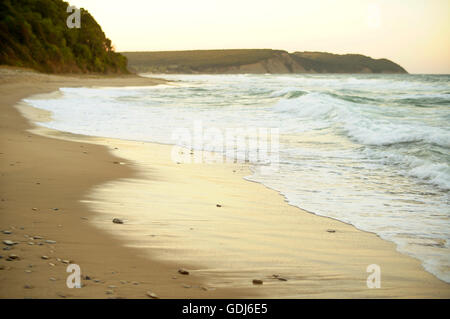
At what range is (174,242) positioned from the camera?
3965 mm

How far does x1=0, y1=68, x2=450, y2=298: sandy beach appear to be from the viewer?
3.07 metres

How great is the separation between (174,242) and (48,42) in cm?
6725

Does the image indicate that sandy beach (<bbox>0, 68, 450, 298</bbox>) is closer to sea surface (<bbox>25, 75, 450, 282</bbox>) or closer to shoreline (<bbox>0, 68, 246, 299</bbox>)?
shoreline (<bbox>0, 68, 246, 299</bbox>)

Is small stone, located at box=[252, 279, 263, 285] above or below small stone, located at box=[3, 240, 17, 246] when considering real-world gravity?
below

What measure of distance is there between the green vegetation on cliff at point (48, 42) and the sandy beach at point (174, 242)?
4855cm

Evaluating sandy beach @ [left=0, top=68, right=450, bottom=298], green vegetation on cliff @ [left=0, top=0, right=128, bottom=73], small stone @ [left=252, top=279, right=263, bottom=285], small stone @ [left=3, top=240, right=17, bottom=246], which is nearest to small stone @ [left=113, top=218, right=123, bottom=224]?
sandy beach @ [left=0, top=68, right=450, bottom=298]

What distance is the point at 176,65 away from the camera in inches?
7643

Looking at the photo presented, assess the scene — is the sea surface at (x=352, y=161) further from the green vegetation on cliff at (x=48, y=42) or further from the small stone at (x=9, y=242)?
the green vegetation on cliff at (x=48, y=42)

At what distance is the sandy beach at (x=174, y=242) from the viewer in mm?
3070

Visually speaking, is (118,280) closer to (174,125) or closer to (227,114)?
(174,125)

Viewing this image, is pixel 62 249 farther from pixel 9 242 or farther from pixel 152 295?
pixel 152 295

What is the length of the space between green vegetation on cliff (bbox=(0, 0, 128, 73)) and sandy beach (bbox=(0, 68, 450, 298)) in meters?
48.5
